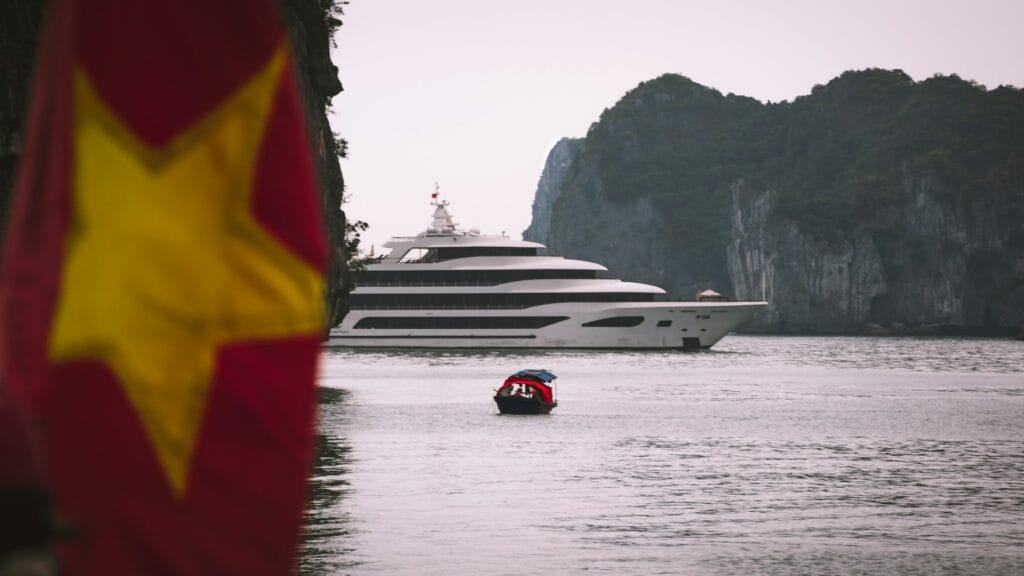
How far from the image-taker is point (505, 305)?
352 ft

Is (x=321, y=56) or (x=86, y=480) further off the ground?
(x=321, y=56)

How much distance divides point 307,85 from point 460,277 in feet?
216

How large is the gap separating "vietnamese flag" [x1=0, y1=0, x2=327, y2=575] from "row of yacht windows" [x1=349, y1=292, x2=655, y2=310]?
101132mm

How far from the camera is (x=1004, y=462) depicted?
122ft

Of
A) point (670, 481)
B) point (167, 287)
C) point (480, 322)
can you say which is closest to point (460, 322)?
point (480, 322)

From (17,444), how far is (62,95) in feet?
1.50

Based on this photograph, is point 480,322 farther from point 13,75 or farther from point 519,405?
point 13,75

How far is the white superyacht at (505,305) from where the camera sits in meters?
105

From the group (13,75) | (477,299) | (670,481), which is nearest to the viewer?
(13,75)

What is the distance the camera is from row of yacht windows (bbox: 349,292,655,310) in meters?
105

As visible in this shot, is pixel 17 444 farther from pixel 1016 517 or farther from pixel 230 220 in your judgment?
pixel 1016 517

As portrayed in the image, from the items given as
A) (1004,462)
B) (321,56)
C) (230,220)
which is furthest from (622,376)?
(230,220)

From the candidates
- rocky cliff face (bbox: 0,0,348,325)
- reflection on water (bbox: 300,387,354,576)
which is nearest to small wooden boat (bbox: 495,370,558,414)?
rocky cliff face (bbox: 0,0,348,325)

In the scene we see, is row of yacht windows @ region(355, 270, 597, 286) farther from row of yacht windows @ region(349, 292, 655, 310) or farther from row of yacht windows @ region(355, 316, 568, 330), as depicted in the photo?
row of yacht windows @ region(355, 316, 568, 330)
